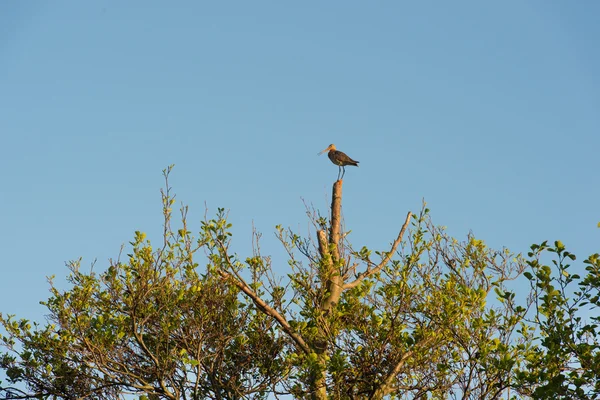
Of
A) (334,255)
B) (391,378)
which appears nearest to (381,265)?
(334,255)

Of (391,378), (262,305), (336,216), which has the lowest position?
(391,378)

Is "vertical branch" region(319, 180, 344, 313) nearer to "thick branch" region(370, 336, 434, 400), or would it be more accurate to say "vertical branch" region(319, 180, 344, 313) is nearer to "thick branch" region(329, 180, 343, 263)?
"thick branch" region(329, 180, 343, 263)

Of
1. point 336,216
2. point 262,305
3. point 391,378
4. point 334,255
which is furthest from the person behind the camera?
point 336,216

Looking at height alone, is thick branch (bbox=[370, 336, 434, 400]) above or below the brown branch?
below

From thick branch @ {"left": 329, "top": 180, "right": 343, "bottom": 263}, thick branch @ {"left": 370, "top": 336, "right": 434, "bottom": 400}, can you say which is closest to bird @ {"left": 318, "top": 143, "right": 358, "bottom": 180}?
thick branch @ {"left": 329, "top": 180, "right": 343, "bottom": 263}

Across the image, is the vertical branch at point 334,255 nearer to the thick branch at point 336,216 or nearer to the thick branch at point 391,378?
the thick branch at point 336,216

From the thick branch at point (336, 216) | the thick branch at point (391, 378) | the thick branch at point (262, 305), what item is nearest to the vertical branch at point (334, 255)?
the thick branch at point (336, 216)

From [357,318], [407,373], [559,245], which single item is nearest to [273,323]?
[357,318]

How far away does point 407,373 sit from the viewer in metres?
15.0

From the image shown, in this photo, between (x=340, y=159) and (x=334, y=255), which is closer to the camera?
(x=334, y=255)

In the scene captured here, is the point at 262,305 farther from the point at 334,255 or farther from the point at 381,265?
the point at 381,265

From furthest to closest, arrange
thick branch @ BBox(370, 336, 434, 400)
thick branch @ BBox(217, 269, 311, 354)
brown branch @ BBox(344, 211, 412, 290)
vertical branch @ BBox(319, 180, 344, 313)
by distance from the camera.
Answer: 1. brown branch @ BBox(344, 211, 412, 290)
2. vertical branch @ BBox(319, 180, 344, 313)
3. thick branch @ BBox(217, 269, 311, 354)
4. thick branch @ BBox(370, 336, 434, 400)

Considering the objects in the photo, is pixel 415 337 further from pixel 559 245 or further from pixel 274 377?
pixel 559 245

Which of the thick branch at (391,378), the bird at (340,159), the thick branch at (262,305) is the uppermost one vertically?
the bird at (340,159)
